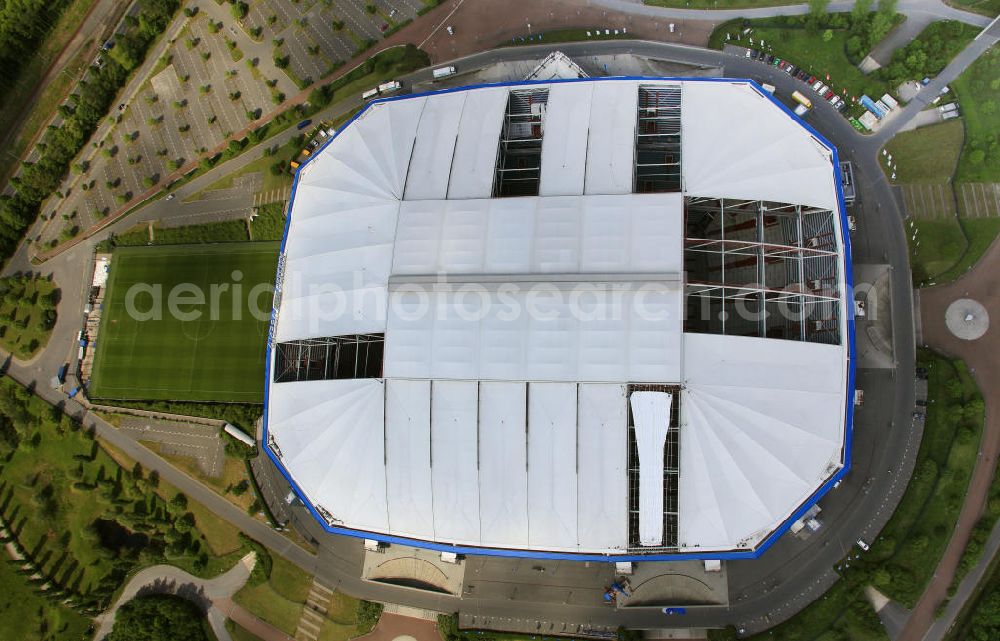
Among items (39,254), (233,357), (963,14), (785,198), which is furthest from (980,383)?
(39,254)

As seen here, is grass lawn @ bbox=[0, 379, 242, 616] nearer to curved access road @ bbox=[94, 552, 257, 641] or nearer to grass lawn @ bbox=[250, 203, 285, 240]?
curved access road @ bbox=[94, 552, 257, 641]

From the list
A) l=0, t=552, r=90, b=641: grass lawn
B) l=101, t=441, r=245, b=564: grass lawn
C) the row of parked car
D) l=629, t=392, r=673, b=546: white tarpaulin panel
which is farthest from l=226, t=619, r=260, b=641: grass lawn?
the row of parked car

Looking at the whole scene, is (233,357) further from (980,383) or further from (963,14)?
(963,14)

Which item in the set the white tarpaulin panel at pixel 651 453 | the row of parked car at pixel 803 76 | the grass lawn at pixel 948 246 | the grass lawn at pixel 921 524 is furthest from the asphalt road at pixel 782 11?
the white tarpaulin panel at pixel 651 453

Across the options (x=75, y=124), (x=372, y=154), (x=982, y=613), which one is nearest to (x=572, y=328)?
(x=372, y=154)

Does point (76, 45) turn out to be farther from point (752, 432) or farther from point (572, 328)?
point (752, 432)
